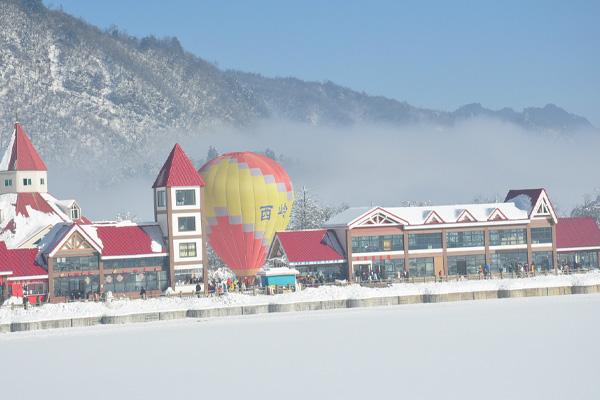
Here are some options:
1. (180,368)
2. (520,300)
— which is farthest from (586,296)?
(180,368)

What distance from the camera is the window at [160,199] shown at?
92875 millimetres

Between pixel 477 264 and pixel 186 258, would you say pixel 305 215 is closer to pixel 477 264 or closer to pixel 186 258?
pixel 477 264

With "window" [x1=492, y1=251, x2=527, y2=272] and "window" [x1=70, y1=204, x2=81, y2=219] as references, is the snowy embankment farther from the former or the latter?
"window" [x1=70, y1=204, x2=81, y2=219]

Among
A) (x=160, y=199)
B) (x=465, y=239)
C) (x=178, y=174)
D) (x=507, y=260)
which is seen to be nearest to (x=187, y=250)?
(x=160, y=199)

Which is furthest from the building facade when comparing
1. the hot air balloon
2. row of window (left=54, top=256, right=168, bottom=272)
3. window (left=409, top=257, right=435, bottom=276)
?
window (left=409, top=257, right=435, bottom=276)

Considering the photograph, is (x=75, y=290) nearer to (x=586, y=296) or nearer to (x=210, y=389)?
(x=586, y=296)

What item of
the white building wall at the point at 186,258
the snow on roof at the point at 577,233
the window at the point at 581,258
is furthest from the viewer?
the window at the point at 581,258

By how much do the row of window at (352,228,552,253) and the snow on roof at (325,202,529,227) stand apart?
1.26 m

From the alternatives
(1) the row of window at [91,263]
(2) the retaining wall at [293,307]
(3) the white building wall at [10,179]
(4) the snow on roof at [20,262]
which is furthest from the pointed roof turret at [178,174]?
(2) the retaining wall at [293,307]

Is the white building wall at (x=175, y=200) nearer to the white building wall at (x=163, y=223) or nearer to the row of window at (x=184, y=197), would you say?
the row of window at (x=184, y=197)

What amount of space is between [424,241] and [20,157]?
119ft

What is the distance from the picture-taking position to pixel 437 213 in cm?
9912

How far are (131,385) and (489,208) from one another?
63.1 m

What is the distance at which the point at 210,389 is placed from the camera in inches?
1626
